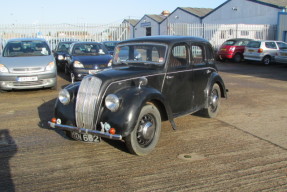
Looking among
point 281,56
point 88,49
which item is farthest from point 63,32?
point 281,56

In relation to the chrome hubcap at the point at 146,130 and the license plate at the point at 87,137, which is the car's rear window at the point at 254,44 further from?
the license plate at the point at 87,137

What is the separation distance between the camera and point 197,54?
19.7ft

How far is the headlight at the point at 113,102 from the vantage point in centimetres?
414

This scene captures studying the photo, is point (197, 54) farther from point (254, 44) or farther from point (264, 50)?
point (254, 44)

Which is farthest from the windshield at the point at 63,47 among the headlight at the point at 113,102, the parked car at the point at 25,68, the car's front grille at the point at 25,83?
the headlight at the point at 113,102

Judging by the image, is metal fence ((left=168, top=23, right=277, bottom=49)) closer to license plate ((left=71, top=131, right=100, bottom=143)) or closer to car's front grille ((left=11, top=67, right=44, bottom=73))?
car's front grille ((left=11, top=67, right=44, bottom=73))

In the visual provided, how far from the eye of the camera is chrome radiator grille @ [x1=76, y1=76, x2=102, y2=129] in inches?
169

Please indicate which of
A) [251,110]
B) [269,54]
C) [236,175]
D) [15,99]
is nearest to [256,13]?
[269,54]

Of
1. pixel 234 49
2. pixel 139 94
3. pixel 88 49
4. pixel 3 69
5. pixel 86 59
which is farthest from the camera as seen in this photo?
pixel 234 49

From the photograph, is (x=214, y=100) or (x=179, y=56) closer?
(x=179, y=56)

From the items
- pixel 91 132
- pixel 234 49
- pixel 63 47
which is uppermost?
pixel 63 47

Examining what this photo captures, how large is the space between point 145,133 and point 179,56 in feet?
5.90

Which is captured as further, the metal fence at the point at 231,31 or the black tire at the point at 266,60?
the metal fence at the point at 231,31

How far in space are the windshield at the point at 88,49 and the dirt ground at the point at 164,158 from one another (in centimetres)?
560
